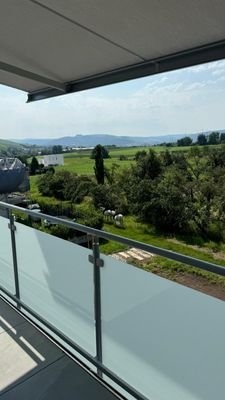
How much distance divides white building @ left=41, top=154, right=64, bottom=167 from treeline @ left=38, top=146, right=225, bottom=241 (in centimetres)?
537

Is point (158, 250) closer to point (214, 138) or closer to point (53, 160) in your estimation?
point (214, 138)

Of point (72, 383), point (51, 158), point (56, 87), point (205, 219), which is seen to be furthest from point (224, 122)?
point (72, 383)

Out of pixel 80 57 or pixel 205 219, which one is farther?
pixel 205 219

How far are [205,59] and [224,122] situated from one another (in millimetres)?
31631

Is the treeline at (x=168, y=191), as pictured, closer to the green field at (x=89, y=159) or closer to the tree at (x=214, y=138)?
the tree at (x=214, y=138)

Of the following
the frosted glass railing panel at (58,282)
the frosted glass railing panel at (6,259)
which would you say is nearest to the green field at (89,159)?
the frosted glass railing panel at (6,259)

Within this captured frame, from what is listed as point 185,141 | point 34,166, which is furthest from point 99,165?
point 34,166

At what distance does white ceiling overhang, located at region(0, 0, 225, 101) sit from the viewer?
1.98 m

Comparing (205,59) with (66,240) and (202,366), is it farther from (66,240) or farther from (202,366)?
(202,366)

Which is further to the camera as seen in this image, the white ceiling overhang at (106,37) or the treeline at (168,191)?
the treeline at (168,191)

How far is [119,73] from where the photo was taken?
3.00 meters

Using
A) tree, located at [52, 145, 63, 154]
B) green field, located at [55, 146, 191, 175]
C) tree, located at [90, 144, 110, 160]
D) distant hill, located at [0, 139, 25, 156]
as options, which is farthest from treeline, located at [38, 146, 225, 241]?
tree, located at [52, 145, 63, 154]

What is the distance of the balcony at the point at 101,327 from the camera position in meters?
1.36

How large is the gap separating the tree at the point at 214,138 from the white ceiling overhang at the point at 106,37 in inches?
1081
